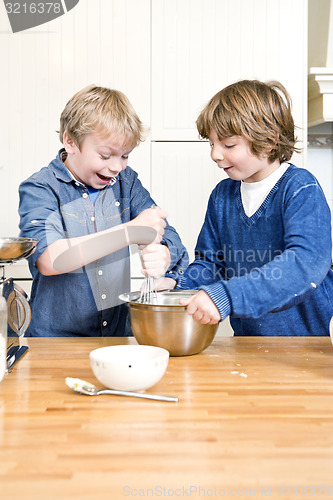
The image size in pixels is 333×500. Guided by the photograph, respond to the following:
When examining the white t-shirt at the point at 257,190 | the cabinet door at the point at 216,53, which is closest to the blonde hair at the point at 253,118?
the white t-shirt at the point at 257,190

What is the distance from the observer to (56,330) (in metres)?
1.45

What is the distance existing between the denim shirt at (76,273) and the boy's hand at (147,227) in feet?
0.36

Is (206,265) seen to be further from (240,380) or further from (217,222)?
(240,380)

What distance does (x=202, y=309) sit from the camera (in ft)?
3.33

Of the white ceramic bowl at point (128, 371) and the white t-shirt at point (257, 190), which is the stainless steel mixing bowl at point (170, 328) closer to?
the white ceramic bowl at point (128, 371)

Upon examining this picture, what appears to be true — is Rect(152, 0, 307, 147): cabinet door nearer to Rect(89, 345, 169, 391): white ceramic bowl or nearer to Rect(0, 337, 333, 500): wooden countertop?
Rect(0, 337, 333, 500): wooden countertop

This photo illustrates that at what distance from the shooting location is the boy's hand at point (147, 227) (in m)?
1.31

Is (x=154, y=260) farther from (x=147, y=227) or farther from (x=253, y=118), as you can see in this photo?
(x=253, y=118)

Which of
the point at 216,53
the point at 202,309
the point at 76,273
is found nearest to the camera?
the point at 202,309

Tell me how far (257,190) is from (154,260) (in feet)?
1.14

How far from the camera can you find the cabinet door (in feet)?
7.48

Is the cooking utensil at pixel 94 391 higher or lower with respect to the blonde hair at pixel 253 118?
lower

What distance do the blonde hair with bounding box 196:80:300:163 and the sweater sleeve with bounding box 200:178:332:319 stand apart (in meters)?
0.15

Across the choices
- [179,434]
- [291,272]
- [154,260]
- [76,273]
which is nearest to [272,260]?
[291,272]
